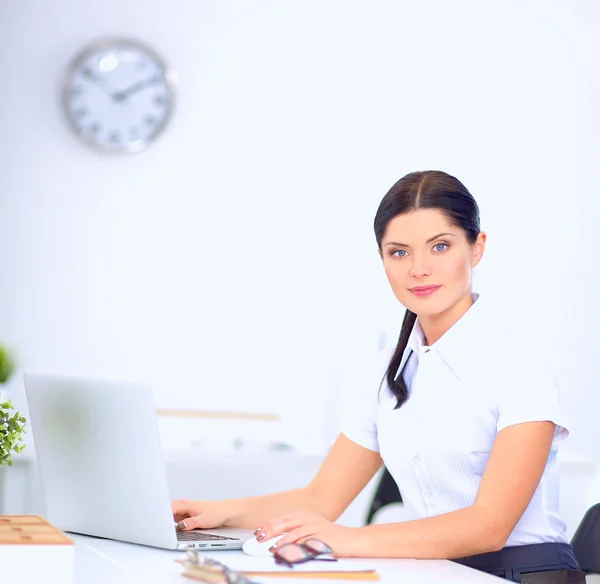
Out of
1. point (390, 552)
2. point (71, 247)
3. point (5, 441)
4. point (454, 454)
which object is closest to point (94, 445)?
point (5, 441)

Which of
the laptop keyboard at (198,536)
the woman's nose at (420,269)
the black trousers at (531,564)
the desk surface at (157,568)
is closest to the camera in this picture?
the desk surface at (157,568)

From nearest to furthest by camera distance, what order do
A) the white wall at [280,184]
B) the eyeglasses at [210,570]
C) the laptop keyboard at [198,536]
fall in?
the eyeglasses at [210,570], the laptop keyboard at [198,536], the white wall at [280,184]

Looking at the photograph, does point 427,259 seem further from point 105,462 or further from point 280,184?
point 280,184

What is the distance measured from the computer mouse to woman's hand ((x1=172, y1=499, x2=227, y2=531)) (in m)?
0.31

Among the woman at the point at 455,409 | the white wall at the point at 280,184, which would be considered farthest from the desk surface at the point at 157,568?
the white wall at the point at 280,184

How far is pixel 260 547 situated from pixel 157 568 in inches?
7.6

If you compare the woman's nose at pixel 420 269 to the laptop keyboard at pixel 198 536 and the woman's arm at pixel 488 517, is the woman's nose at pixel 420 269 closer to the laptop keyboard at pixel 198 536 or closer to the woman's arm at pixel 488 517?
the woman's arm at pixel 488 517

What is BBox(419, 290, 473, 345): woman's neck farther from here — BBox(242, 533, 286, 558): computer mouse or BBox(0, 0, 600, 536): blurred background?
BBox(0, 0, 600, 536): blurred background

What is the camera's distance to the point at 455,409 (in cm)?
178

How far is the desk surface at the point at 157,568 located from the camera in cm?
128

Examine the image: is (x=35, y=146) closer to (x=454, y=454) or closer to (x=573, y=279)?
(x=573, y=279)

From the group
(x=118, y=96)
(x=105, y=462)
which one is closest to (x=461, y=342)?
(x=105, y=462)

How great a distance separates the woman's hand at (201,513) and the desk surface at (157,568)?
0.24m

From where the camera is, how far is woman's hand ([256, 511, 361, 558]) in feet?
4.80
